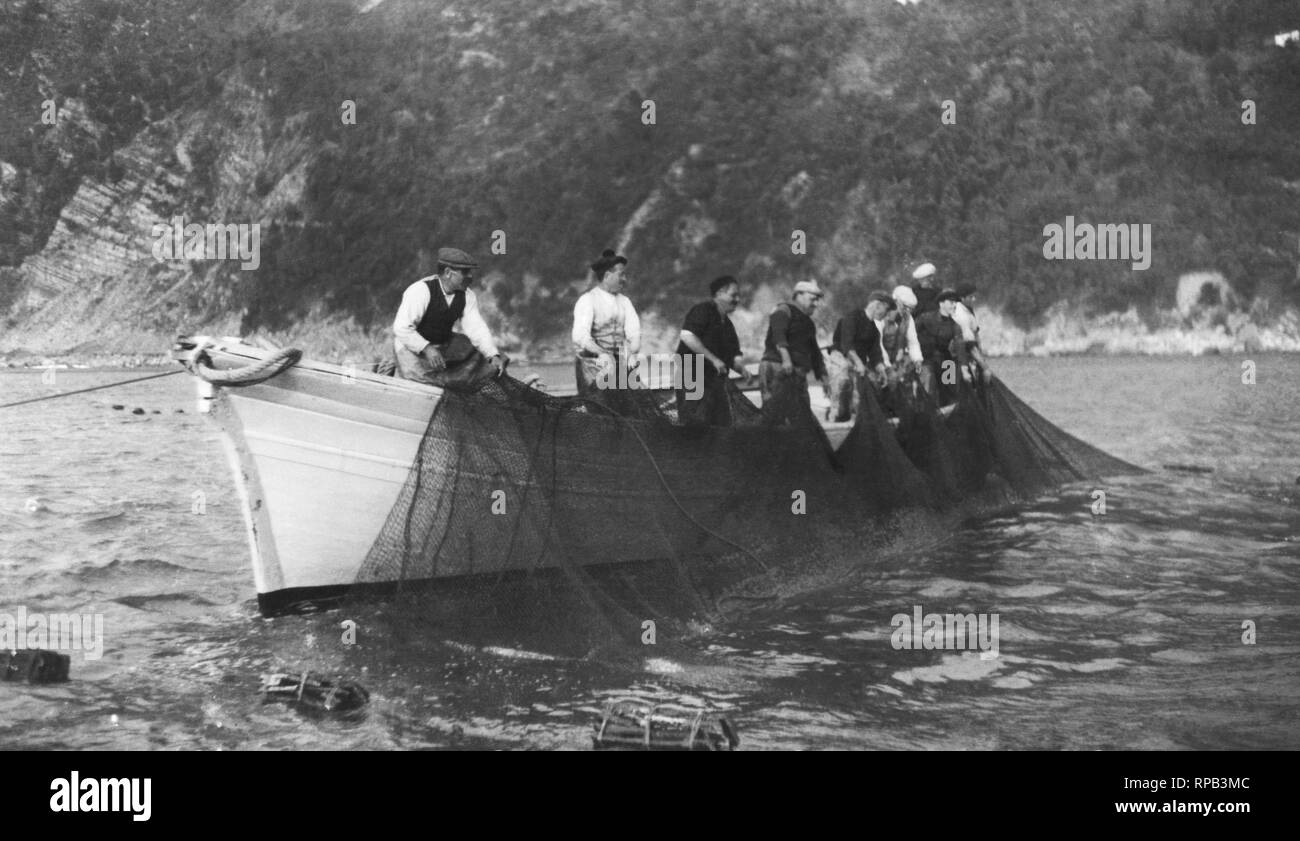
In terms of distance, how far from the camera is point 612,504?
8.32 meters

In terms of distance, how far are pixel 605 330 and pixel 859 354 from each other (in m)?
2.88

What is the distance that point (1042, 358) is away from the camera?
50531 millimetres

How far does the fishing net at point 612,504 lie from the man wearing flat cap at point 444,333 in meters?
0.64

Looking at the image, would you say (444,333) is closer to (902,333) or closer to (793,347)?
(793,347)

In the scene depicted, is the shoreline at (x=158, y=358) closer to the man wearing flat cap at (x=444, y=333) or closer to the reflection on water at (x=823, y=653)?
the reflection on water at (x=823, y=653)

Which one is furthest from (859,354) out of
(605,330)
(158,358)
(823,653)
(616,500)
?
(158,358)

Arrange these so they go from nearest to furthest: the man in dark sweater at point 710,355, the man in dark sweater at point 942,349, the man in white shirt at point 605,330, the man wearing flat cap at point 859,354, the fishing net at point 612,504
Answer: the fishing net at point 612,504 → the man in dark sweater at point 710,355 → the man in white shirt at point 605,330 → the man wearing flat cap at point 859,354 → the man in dark sweater at point 942,349

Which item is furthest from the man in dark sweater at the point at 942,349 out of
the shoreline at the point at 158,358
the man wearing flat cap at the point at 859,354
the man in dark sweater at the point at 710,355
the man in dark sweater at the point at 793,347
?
the shoreline at the point at 158,358

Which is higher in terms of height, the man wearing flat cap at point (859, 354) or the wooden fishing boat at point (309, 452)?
the man wearing flat cap at point (859, 354)

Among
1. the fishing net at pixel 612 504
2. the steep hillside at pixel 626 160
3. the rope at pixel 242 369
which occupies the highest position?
the steep hillside at pixel 626 160

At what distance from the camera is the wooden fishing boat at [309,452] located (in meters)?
7.84

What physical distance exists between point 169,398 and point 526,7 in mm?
37843

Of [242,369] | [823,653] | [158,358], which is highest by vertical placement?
[158,358]
